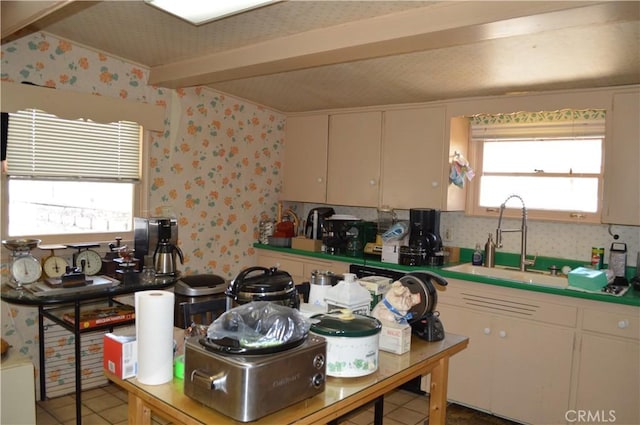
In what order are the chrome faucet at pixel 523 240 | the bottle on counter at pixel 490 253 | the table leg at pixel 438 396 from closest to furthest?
the table leg at pixel 438 396
the chrome faucet at pixel 523 240
the bottle on counter at pixel 490 253

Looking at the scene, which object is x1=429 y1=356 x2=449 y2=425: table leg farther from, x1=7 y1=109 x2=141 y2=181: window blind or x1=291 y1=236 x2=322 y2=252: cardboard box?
x1=7 y1=109 x2=141 y2=181: window blind

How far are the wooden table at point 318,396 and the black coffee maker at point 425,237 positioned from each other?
1605mm

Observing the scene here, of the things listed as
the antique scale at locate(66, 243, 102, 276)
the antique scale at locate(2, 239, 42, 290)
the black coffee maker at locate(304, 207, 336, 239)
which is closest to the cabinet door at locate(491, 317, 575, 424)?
the black coffee maker at locate(304, 207, 336, 239)

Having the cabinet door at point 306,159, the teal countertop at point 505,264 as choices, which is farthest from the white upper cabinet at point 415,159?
the cabinet door at point 306,159

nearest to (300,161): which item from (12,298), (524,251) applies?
(524,251)

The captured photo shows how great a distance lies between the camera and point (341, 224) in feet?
13.4

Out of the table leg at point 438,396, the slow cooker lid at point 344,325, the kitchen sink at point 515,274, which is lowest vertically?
the table leg at point 438,396

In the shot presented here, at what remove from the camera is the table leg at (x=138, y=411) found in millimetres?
1623

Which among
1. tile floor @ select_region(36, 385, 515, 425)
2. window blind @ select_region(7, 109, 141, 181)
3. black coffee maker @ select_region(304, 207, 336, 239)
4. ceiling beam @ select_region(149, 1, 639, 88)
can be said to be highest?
ceiling beam @ select_region(149, 1, 639, 88)

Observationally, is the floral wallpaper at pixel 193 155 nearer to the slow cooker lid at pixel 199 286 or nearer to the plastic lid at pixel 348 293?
the slow cooker lid at pixel 199 286

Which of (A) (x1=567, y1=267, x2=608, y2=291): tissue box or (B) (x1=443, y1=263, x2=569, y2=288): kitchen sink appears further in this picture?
(B) (x1=443, y1=263, x2=569, y2=288): kitchen sink

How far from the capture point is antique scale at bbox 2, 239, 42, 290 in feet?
9.16

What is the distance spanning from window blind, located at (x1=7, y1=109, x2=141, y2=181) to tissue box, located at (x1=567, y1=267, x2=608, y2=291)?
296cm

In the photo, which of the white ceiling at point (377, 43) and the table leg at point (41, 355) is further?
the table leg at point (41, 355)
